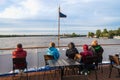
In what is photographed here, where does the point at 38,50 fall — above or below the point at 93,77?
above

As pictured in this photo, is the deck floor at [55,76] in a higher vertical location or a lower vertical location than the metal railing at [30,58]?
lower

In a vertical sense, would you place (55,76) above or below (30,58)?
below

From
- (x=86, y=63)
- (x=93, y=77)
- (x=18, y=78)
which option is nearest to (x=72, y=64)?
(x=86, y=63)

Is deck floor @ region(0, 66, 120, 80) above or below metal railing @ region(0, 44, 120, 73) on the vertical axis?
below

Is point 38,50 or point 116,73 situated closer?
point 116,73

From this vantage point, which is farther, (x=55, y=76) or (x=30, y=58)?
(x=30, y=58)

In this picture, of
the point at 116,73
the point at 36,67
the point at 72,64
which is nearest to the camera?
the point at 72,64

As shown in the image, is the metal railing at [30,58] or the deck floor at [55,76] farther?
the metal railing at [30,58]

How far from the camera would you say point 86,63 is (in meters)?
7.39

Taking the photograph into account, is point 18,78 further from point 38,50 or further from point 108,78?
point 108,78

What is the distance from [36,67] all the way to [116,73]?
2708 millimetres

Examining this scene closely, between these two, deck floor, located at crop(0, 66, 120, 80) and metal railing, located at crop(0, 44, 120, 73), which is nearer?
deck floor, located at crop(0, 66, 120, 80)

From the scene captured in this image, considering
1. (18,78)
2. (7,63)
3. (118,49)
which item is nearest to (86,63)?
(18,78)

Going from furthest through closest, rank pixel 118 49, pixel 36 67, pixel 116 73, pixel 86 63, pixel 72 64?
pixel 118 49 → pixel 36 67 → pixel 116 73 → pixel 86 63 → pixel 72 64
